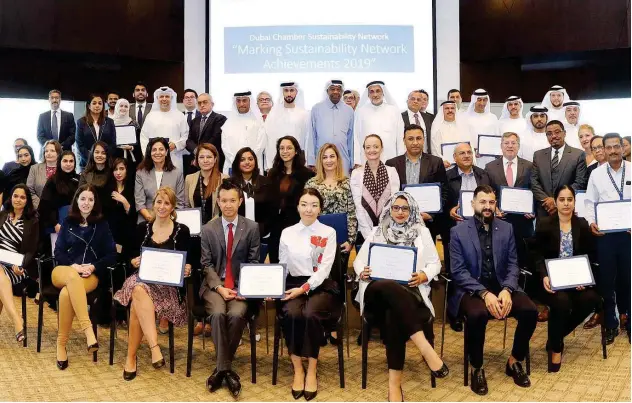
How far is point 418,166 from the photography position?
4.97 m

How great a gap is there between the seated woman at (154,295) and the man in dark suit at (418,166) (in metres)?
2.01

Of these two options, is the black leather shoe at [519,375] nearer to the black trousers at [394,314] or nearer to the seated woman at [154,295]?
the black trousers at [394,314]

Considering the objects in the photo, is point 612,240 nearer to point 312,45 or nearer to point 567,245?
point 567,245

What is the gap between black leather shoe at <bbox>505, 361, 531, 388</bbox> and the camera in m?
3.69

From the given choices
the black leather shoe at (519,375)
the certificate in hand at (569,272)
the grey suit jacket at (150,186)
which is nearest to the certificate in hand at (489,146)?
the certificate in hand at (569,272)

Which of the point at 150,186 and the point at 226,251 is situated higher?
the point at 150,186

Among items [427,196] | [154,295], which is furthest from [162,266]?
[427,196]

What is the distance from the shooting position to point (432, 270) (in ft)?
12.5

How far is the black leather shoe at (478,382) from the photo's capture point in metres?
3.57

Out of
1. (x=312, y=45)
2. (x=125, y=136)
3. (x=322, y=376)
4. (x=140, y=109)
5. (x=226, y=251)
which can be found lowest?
(x=322, y=376)

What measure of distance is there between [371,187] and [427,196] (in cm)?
47

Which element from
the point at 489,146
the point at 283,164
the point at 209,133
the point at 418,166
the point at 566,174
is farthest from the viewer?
the point at 209,133

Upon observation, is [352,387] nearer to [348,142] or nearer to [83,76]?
[348,142]

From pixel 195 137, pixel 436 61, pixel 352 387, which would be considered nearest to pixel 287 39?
pixel 436 61
